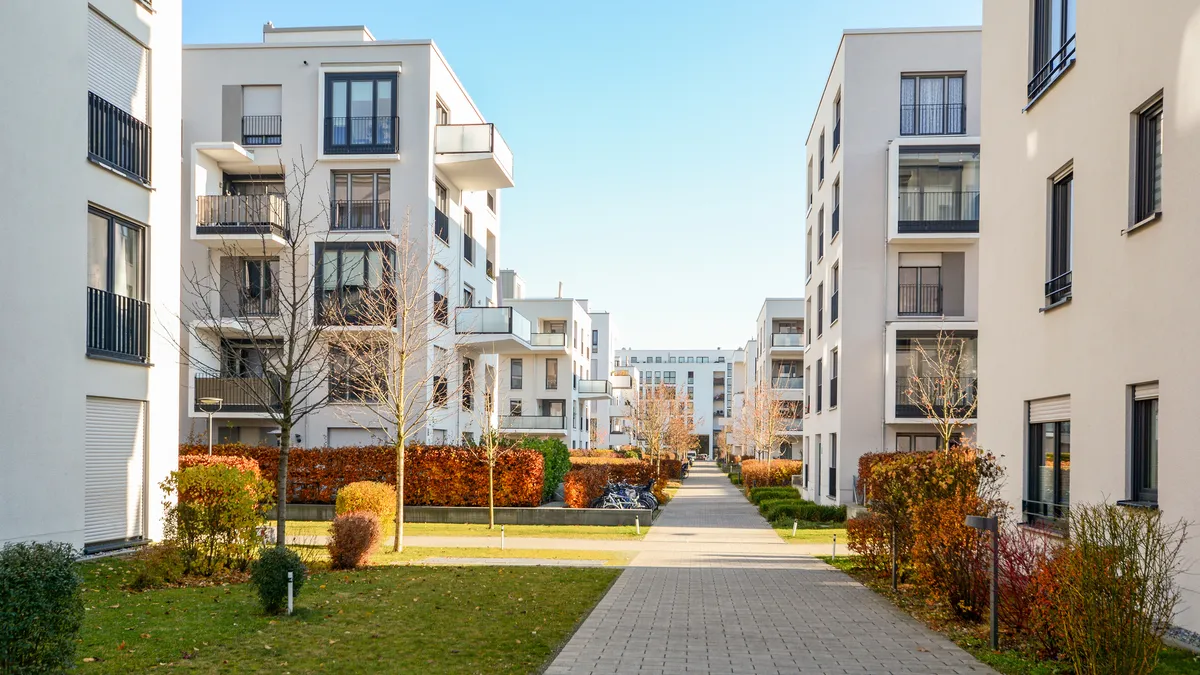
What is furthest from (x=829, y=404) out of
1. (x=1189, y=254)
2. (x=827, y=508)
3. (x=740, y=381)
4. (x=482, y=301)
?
(x=740, y=381)

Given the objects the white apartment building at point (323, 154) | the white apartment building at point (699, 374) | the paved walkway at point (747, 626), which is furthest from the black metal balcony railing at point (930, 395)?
the white apartment building at point (699, 374)

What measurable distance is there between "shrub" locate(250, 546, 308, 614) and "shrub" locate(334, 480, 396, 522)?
6.93 meters

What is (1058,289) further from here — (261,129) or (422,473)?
(261,129)

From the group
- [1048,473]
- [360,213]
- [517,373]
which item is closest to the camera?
[1048,473]

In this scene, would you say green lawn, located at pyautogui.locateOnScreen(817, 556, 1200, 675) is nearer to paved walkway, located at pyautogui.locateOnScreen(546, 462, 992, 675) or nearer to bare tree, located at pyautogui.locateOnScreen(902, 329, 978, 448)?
paved walkway, located at pyautogui.locateOnScreen(546, 462, 992, 675)

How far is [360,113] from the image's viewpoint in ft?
100

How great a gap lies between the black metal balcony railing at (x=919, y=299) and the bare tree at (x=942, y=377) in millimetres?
988

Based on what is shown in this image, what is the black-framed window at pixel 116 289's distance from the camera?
15.7 metres

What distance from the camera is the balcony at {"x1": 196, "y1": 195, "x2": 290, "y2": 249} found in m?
29.2

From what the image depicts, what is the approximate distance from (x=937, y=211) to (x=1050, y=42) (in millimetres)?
15533

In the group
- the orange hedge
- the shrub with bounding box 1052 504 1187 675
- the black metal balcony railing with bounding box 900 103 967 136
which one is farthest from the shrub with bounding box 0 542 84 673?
the black metal balcony railing with bounding box 900 103 967 136

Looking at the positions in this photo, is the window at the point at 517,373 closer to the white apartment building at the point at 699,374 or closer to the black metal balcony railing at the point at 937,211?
the black metal balcony railing at the point at 937,211

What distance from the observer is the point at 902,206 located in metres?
28.7

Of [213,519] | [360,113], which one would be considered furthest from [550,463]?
[213,519]
